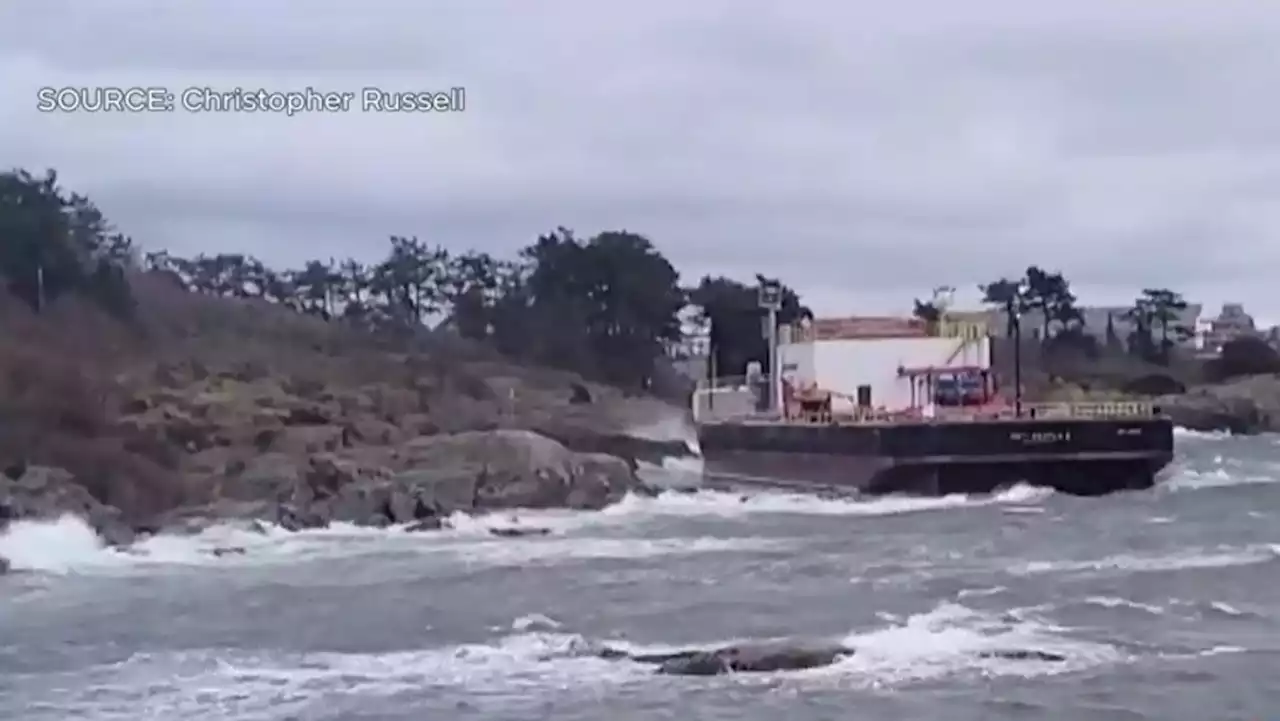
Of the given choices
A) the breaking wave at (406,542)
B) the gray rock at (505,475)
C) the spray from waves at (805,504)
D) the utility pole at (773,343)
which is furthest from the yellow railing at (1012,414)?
the utility pole at (773,343)

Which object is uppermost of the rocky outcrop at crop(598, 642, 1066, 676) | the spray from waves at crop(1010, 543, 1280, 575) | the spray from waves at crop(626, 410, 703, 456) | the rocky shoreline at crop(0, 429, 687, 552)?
the spray from waves at crop(626, 410, 703, 456)

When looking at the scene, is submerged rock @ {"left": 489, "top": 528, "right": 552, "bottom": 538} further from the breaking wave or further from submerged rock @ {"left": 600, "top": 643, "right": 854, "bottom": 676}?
submerged rock @ {"left": 600, "top": 643, "right": 854, "bottom": 676}

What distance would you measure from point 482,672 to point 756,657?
269 centimetres

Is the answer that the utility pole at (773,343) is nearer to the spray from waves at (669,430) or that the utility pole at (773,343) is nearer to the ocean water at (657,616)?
the spray from waves at (669,430)

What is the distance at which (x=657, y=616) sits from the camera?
22.6 m

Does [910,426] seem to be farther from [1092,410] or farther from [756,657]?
[756,657]

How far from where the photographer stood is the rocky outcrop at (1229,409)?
89.5 meters

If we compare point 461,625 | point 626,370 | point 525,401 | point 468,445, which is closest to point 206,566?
point 461,625

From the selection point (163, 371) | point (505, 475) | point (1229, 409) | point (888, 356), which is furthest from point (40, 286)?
point (1229, 409)

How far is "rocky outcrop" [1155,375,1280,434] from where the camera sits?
3524 inches

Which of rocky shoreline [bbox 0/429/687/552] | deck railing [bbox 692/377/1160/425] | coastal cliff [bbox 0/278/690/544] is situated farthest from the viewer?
deck railing [bbox 692/377/1160/425]

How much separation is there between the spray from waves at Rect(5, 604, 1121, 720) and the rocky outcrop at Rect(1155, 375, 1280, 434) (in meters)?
70.9

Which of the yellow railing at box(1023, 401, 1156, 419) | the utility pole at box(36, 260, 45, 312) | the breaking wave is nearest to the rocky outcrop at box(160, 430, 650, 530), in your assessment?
the breaking wave

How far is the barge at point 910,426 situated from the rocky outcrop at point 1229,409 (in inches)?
1403
